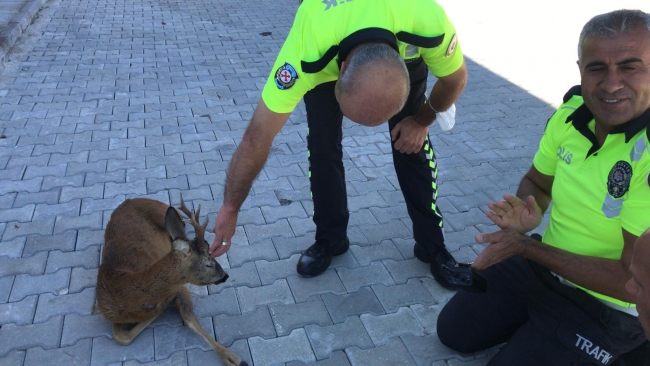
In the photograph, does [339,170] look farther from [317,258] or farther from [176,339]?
[176,339]

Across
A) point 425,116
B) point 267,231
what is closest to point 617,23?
point 425,116

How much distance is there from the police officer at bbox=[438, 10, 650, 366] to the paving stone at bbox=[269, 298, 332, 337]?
2.53ft

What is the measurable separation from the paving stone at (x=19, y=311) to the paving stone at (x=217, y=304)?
92 centimetres

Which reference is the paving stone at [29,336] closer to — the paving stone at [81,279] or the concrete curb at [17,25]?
the paving stone at [81,279]

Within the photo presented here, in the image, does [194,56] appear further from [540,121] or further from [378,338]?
[378,338]

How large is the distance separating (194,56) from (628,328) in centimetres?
672

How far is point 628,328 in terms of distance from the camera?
2.37 meters

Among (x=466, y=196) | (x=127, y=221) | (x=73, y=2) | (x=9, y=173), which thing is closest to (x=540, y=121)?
(x=466, y=196)

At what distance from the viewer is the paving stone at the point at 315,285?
3424mm

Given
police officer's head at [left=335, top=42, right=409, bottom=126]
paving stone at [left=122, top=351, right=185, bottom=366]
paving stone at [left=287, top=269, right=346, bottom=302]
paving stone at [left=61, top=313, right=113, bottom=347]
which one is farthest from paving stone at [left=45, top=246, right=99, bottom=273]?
police officer's head at [left=335, top=42, right=409, bottom=126]

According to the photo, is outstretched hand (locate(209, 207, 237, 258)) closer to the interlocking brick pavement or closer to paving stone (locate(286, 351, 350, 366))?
the interlocking brick pavement

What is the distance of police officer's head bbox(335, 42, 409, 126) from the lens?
231cm

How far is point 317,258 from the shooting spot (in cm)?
358

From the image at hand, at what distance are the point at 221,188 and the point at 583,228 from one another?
286cm
